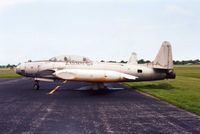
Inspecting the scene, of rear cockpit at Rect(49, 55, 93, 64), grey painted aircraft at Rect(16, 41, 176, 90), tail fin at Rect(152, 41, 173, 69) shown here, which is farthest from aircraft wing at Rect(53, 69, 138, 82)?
tail fin at Rect(152, 41, 173, 69)

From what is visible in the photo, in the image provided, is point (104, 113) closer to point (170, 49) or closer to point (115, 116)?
point (115, 116)

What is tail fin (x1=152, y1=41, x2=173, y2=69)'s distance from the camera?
2600cm

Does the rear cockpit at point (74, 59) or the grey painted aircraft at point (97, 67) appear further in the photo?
the rear cockpit at point (74, 59)

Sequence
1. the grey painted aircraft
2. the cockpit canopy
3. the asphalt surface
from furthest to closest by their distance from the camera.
A: the cockpit canopy < the grey painted aircraft < the asphalt surface

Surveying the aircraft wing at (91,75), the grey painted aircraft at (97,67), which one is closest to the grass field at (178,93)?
the grey painted aircraft at (97,67)

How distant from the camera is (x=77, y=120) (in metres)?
10.7

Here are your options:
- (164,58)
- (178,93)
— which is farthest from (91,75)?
(164,58)

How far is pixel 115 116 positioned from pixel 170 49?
1600 cm

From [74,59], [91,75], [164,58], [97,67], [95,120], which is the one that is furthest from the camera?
[164,58]

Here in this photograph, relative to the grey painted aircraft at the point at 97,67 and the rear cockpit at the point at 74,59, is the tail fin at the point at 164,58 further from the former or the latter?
the rear cockpit at the point at 74,59

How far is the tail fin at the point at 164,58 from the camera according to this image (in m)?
26.0

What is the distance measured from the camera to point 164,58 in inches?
1028

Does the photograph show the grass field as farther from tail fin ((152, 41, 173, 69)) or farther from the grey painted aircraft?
tail fin ((152, 41, 173, 69))

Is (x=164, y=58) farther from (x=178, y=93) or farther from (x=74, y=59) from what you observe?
(x=74, y=59)
